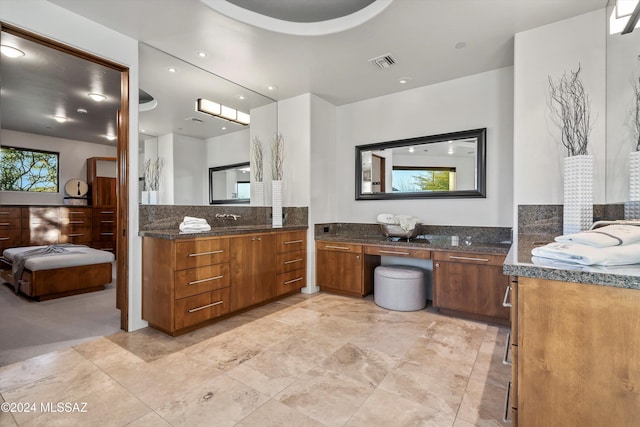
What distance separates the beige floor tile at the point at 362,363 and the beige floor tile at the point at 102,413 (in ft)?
3.86

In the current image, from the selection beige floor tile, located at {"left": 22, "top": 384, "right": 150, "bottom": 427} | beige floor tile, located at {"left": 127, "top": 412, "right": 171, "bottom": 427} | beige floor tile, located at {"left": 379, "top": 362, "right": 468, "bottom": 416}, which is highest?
beige floor tile, located at {"left": 127, "top": 412, "right": 171, "bottom": 427}

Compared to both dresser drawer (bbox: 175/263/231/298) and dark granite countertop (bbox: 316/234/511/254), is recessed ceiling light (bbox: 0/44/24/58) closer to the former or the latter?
dresser drawer (bbox: 175/263/231/298)

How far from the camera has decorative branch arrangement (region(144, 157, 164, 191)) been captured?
2936mm

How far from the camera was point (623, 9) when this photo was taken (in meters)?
1.37

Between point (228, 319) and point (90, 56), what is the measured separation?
2.71 metres


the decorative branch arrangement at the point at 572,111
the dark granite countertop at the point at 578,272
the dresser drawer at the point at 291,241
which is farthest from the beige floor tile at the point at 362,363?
the decorative branch arrangement at the point at 572,111

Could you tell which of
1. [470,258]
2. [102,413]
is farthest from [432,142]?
[102,413]

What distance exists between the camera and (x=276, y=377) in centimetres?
196

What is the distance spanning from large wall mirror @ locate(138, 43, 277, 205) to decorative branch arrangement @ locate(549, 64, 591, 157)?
10.6ft

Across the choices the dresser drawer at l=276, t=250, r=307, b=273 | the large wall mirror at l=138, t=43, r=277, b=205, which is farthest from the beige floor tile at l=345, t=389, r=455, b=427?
the large wall mirror at l=138, t=43, r=277, b=205

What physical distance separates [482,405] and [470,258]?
151 centimetres

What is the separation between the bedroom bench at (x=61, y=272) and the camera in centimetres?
353

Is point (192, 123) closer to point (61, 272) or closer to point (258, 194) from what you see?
point (258, 194)

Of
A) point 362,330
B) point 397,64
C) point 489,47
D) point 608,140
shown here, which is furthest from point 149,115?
point 608,140
